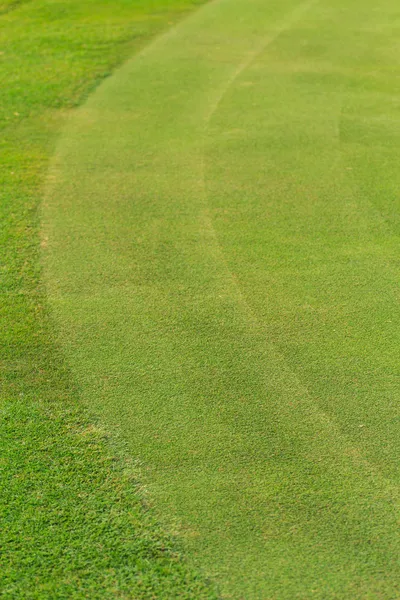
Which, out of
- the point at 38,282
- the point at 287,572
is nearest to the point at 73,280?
the point at 38,282

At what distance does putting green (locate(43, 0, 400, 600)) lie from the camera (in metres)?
3.74

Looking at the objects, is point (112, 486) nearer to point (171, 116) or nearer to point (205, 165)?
point (205, 165)

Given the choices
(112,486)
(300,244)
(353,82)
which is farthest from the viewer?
(353,82)

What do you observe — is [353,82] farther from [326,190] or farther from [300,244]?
[300,244]

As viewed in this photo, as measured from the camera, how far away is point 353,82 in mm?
9555

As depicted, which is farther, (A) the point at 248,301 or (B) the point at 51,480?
(A) the point at 248,301

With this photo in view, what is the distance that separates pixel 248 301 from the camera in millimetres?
5492

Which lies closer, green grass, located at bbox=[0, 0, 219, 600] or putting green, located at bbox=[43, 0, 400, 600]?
green grass, located at bbox=[0, 0, 219, 600]

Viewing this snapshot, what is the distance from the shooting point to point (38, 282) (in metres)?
5.77

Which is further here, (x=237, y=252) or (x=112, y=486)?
(x=237, y=252)

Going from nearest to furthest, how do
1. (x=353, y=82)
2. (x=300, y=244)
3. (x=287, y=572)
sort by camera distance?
1. (x=287, y=572)
2. (x=300, y=244)
3. (x=353, y=82)

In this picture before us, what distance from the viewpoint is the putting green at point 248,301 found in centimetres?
374

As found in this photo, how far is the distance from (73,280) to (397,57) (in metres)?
6.53

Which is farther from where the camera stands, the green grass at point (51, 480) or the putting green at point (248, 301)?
the putting green at point (248, 301)
